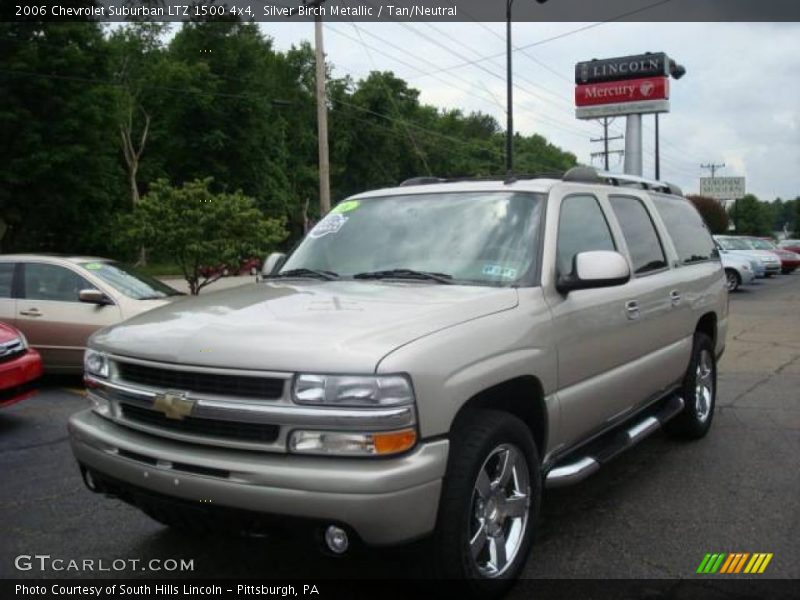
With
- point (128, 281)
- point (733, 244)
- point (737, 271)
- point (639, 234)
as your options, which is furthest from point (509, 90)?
point (639, 234)

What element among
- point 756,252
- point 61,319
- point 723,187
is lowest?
point 756,252

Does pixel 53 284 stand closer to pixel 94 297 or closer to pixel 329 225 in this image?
pixel 94 297

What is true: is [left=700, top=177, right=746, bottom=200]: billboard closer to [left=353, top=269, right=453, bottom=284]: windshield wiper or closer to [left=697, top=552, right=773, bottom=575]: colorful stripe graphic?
[left=697, top=552, right=773, bottom=575]: colorful stripe graphic

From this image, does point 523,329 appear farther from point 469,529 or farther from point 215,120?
point 215,120

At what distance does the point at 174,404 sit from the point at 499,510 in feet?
4.76

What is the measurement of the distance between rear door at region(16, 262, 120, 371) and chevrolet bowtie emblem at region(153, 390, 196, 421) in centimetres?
531

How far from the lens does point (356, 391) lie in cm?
268

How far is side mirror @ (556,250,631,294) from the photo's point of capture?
3.63 metres

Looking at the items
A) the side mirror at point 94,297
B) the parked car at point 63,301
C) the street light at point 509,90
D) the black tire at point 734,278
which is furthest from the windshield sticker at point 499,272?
the black tire at point 734,278

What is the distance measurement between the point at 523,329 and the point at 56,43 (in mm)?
33204

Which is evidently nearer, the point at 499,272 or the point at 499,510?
the point at 499,510

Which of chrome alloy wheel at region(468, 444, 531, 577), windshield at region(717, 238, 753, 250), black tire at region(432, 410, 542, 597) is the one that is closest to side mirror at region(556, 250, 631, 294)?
black tire at region(432, 410, 542, 597)

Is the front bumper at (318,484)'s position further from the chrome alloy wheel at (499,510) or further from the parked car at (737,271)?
the parked car at (737,271)

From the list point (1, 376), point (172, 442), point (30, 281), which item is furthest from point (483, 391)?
point (30, 281)
